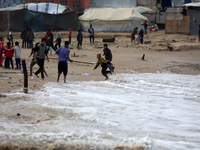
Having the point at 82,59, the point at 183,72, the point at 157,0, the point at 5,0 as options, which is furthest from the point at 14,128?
the point at 5,0

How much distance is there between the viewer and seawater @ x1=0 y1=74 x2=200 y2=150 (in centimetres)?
606

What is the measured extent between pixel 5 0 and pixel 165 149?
44.2 metres

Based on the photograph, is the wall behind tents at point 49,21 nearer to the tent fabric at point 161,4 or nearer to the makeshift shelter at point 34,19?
the makeshift shelter at point 34,19

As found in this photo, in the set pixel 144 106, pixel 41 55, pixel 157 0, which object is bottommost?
pixel 144 106

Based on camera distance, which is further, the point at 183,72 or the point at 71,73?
the point at 183,72

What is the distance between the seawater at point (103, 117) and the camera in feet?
19.9

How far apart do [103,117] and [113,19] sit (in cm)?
2863

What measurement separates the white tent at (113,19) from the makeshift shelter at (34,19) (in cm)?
152

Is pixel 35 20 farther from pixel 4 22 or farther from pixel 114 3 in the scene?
pixel 114 3

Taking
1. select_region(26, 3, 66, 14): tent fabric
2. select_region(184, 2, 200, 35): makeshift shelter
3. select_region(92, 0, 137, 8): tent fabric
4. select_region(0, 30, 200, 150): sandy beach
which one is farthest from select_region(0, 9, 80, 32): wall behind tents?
select_region(0, 30, 200, 150): sandy beach

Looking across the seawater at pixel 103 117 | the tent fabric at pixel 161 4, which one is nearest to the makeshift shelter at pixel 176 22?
the tent fabric at pixel 161 4

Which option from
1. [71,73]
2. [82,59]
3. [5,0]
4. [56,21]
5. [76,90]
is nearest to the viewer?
[76,90]

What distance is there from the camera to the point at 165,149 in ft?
19.6

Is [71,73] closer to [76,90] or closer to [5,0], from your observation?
[76,90]
